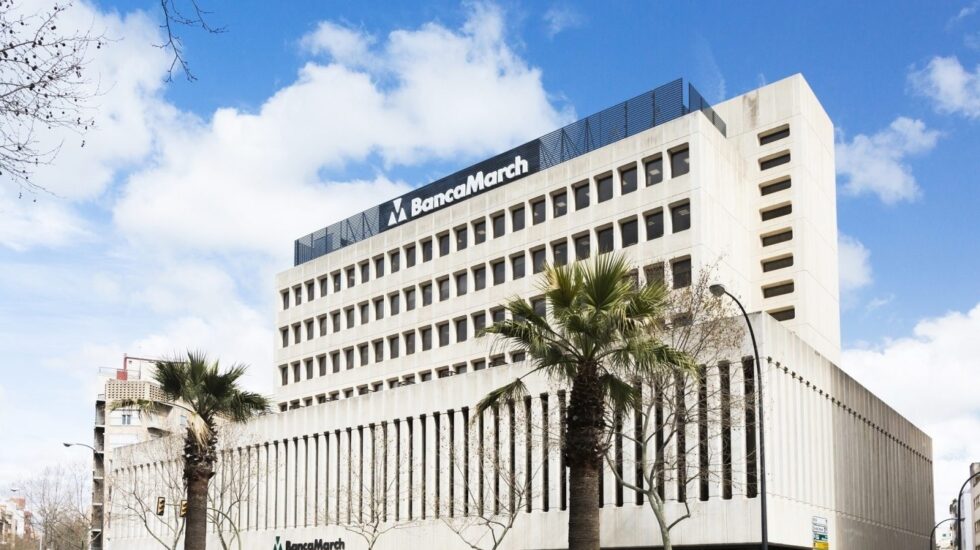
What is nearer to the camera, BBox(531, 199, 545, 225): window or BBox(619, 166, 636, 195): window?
BBox(619, 166, 636, 195): window

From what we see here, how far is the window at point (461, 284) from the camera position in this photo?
7469 cm

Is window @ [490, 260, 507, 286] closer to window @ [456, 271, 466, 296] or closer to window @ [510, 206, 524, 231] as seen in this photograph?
window @ [510, 206, 524, 231]

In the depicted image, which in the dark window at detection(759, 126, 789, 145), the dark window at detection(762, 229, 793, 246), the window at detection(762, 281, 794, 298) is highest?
the dark window at detection(759, 126, 789, 145)

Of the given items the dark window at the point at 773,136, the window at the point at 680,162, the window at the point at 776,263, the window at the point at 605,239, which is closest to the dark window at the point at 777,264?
the window at the point at 776,263

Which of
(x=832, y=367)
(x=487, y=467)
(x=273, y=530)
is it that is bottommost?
(x=273, y=530)

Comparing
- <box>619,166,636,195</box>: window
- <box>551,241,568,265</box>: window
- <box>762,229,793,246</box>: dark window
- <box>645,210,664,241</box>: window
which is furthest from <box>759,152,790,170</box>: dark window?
<box>551,241,568,265</box>: window

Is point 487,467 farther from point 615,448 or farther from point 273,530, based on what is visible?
point 273,530

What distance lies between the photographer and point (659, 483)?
43.7m

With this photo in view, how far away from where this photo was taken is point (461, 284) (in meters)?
74.9

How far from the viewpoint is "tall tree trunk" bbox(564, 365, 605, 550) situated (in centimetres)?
2711

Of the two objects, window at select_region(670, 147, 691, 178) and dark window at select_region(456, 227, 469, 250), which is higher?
window at select_region(670, 147, 691, 178)

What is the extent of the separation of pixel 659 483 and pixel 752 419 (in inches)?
177

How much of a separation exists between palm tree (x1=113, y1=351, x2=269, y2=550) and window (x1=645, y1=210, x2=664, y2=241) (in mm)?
27601

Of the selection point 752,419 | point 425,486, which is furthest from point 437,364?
point 752,419
